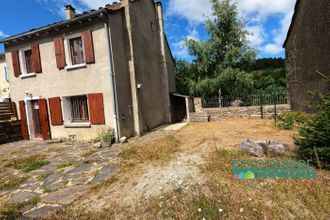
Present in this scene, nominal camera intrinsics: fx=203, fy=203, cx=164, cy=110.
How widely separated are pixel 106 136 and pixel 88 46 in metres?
4.35

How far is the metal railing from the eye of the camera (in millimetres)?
14711

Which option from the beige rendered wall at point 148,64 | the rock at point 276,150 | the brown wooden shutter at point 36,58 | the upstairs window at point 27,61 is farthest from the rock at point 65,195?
the upstairs window at point 27,61

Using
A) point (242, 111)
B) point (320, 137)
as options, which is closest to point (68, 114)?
point (320, 137)

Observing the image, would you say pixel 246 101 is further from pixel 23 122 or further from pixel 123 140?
pixel 23 122

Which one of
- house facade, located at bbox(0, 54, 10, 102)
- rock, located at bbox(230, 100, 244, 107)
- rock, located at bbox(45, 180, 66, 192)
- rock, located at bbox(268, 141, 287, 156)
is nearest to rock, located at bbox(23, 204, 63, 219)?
rock, located at bbox(45, 180, 66, 192)

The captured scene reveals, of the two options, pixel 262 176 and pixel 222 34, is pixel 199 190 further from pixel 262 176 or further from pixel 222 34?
pixel 222 34

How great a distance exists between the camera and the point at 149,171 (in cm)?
539

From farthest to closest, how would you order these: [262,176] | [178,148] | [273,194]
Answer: [178,148], [262,176], [273,194]

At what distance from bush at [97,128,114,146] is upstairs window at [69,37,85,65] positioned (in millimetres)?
3712

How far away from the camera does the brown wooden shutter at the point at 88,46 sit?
959 centimetres

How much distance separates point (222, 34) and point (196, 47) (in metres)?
2.56

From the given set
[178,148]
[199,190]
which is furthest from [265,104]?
[199,190]

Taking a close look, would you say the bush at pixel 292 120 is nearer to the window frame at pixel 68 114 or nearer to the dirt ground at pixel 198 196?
the dirt ground at pixel 198 196

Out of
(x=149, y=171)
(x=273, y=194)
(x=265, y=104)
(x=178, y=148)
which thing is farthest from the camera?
(x=265, y=104)
